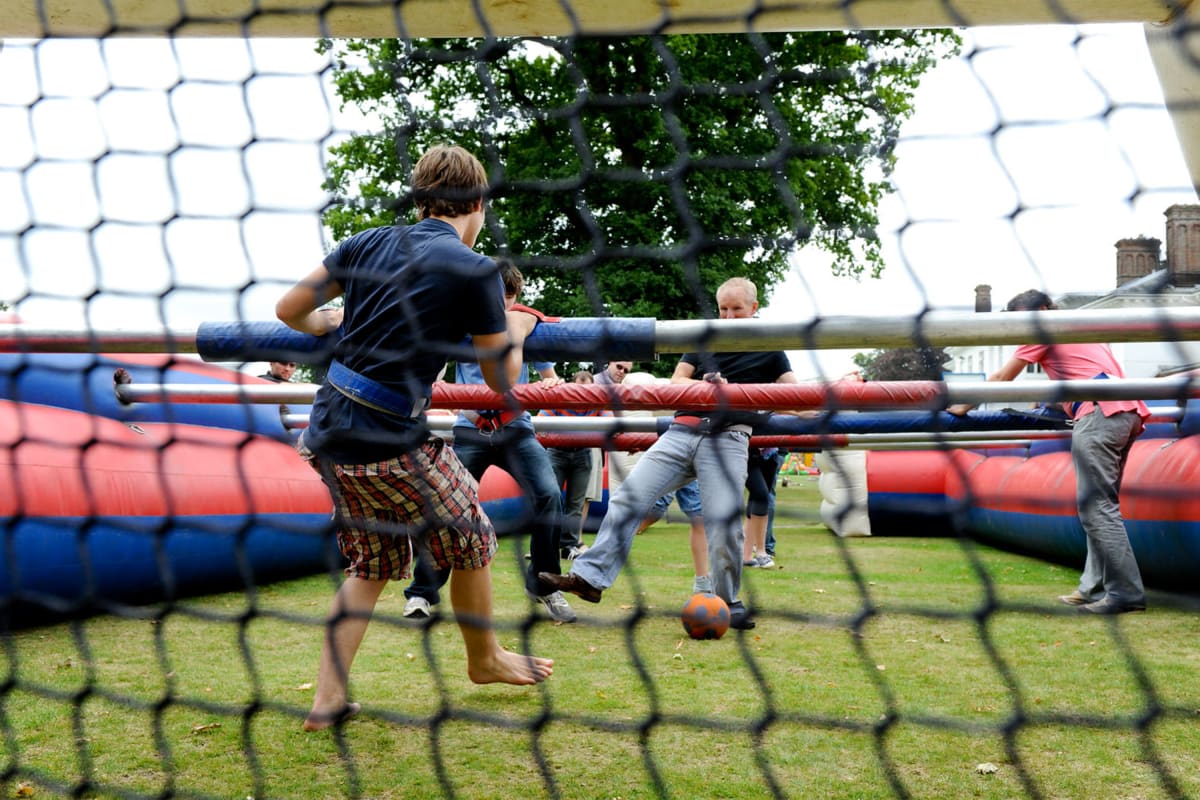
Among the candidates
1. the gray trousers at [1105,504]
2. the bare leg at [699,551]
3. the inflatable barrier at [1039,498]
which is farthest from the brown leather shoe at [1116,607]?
the bare leg at [699,551]

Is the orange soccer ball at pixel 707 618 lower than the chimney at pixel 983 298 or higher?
lower

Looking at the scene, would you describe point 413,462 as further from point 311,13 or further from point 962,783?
point 962,783

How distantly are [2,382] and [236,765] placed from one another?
8.27 feet

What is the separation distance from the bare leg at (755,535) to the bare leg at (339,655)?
11.6 feet

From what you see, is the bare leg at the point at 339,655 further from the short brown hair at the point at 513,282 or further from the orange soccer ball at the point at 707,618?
the orange soccer ball at the point at 707,618

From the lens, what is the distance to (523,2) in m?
1.52

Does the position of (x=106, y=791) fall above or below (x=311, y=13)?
below

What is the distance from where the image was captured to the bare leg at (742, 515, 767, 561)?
5.63 metres

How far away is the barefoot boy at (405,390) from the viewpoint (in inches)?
74.0

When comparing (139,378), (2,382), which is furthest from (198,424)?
(2,382)

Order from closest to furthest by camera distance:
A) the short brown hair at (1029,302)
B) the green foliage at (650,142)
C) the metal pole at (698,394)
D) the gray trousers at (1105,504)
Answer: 1. the green foliage at (650,142)
2. the short brown hair at (1029,302)
3. the metal pole at (698,394)
4. the gray trousers at (1105,504)

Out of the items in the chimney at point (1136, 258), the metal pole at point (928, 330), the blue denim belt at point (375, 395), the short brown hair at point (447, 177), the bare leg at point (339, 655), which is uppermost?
the short brown hair at point (447, 177)

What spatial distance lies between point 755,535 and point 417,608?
2.68m

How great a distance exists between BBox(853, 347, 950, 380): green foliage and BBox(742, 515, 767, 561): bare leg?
1032mm
